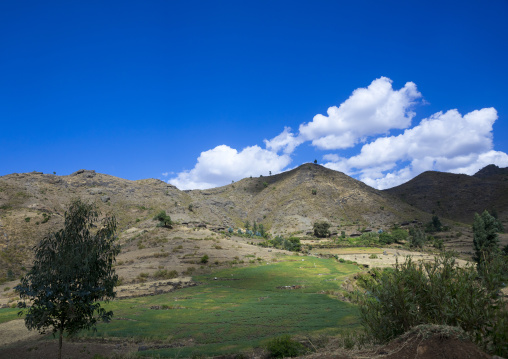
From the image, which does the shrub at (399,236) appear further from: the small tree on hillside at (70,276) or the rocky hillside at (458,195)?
the small tree on hillside at (70,276)

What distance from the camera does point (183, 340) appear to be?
19.2 m

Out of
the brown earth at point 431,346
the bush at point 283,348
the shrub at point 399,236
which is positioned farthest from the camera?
the shrub at point 399,236

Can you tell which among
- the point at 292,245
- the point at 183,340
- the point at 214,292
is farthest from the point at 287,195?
the point at 183,340

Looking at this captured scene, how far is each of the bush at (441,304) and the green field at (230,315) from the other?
25.2 feet

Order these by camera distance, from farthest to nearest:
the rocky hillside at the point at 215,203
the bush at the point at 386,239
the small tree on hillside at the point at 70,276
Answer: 1. the bush at the point at 386,239
2. the rocky hillside at the point at 215,203
3. the small tree on hillside at the point at 70,276

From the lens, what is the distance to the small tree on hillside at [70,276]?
530 inches

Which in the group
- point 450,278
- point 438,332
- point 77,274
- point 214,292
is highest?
point 77,274

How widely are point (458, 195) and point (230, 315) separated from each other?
179m

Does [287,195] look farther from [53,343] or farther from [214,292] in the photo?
[53,343]

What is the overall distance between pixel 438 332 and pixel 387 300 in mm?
2325

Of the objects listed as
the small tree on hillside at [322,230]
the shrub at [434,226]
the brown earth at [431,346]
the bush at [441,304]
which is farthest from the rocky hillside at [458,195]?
the brown earth at [431,346]

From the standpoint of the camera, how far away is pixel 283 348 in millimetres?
15242

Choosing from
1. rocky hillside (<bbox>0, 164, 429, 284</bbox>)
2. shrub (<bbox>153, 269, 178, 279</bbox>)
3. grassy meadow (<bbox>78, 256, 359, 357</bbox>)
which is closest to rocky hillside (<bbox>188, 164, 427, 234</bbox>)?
rocky hillside (<bbox>0, 164, 429, 284</bbox>)

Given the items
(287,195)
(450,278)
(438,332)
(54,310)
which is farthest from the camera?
(287,195)
